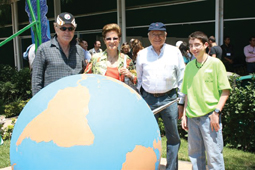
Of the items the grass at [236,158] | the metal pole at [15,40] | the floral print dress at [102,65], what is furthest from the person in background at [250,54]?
the metal pole at [15,40]

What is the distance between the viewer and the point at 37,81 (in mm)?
3361

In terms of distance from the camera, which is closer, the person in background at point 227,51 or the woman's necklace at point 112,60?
the woman's necklace at point 112,60

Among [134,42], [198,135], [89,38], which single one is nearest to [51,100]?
[198,135]

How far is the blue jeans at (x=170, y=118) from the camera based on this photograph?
3.69 metres

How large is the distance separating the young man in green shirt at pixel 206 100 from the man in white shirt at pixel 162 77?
0.24 metres

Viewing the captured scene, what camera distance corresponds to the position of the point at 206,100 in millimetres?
3354

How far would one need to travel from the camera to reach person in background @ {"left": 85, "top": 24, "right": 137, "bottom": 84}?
3422 millimetres

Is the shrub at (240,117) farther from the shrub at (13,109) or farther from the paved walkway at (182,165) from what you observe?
the shrub at (13,109)

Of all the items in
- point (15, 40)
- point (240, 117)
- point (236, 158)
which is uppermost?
point (15, 40)

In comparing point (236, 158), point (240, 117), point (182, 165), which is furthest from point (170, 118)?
point (240, 117)

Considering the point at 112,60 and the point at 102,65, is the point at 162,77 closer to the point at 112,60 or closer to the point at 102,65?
the point at 112,60

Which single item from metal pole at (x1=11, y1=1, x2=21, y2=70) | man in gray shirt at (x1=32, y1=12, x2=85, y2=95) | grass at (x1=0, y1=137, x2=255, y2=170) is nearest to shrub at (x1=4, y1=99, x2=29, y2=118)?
grass at (x1=0, y1=137, x2=255, y2=170)

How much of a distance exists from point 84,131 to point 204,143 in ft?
6.15

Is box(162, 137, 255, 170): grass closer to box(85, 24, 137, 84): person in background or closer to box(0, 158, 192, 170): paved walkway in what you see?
box(0, 158, 192, 170): paved walkway
